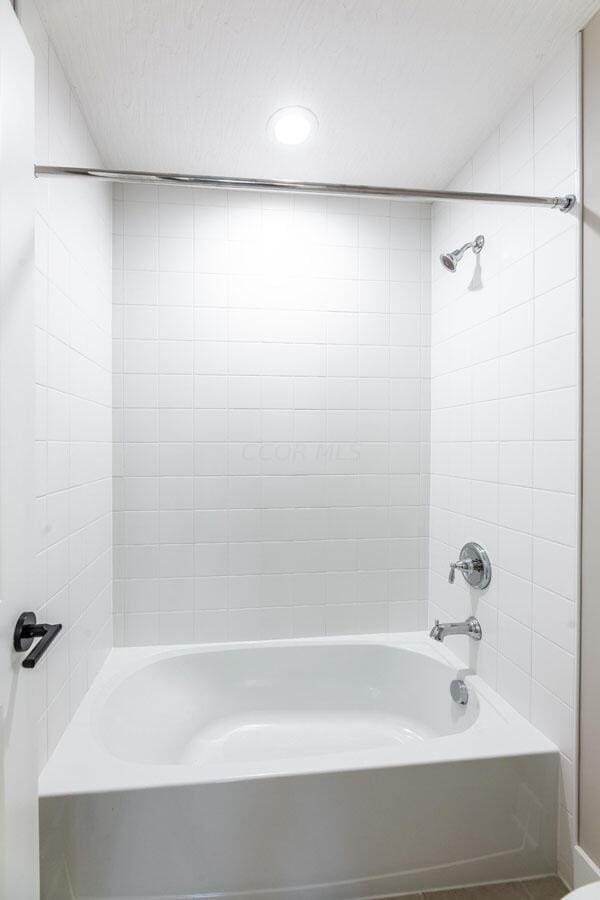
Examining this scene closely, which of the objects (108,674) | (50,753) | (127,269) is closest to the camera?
(50,753)

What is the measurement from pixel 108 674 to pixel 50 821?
624mm

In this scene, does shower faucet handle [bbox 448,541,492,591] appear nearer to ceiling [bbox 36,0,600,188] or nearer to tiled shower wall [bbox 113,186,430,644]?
tiled shower wall [bbox 113,186,430,644]

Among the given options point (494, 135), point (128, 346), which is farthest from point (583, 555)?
point (128, 346)

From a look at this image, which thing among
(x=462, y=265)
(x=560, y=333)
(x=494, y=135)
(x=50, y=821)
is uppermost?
(x=494, y=135)

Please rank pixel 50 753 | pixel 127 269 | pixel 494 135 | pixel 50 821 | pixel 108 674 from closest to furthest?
pixel 50 821 → pixel 50 753 → pixel 494 135 → pixel 108 674 → pixel 127 269

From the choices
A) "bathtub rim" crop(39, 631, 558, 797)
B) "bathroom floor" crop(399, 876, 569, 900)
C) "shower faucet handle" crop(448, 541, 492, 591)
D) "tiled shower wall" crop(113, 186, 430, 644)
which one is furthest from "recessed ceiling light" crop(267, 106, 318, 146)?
"bathroom floor" crop(399, 876, 569, 900)

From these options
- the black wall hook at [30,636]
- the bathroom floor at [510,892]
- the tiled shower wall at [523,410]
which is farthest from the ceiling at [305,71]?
the bathroom floor at [510,892]

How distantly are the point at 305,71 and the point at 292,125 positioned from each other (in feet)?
0.78

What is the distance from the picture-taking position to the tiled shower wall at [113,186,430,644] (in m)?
1.95

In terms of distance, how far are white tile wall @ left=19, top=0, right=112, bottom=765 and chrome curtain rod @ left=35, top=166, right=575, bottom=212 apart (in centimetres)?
19

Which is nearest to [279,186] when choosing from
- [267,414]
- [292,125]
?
[292,125]

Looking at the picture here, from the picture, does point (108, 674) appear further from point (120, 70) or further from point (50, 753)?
point (120, 70)

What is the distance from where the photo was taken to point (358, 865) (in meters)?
1.22

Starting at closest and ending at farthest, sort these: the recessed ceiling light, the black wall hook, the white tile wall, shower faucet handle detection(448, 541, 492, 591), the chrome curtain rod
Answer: the black wall hook
the chrome curtain rod
the white tile wall
the recessed ceiling light
shower faucet handle detection(448, 541, 492, 591)
